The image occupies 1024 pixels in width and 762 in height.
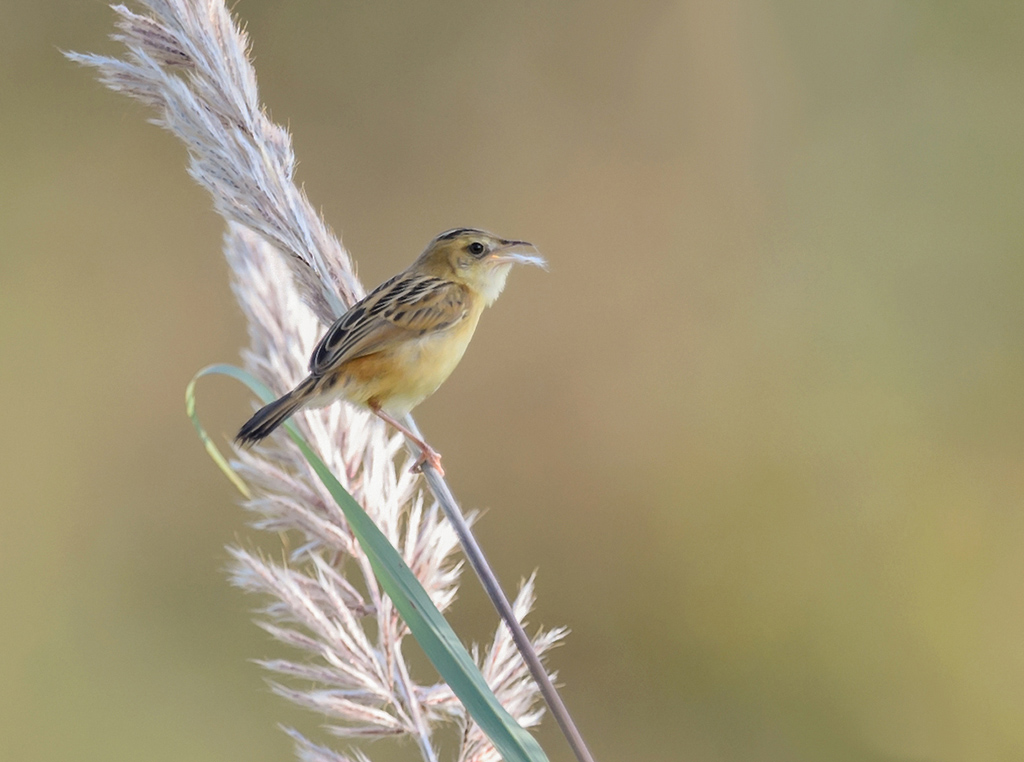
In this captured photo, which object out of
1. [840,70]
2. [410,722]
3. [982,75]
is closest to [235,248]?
[410,722]

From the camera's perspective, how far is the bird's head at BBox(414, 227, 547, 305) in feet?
7.60

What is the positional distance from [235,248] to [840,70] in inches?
155

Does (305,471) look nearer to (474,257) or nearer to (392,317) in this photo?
(392,317)

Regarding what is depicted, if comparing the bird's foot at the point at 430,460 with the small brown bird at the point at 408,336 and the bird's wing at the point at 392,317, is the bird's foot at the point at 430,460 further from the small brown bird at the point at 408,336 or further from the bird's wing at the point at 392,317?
the bird's wing at the point at 392,317

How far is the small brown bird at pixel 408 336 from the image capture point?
5.98ft

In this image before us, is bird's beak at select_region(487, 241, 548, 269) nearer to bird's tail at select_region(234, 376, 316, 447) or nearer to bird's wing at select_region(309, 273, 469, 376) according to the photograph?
bird's wing at select_region(309, 273, 469, 376)

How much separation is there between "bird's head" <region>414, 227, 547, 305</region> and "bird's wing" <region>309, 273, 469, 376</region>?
6 centimetres

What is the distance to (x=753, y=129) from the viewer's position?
15.6 feet

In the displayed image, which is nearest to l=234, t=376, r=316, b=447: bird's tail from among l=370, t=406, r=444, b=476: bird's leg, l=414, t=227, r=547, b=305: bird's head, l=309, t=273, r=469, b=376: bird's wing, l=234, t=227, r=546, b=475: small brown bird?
l=234, t=227, r=546, b=475: small brown bird

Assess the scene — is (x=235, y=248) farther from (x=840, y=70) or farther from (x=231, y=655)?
(x=840, y=70)

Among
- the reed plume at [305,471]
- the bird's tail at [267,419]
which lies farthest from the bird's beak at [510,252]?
the bird's tail at [267,419]

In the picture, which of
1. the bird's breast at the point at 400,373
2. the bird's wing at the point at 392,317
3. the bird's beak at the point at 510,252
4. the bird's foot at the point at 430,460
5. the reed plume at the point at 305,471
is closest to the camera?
the reed plume at the point at 305,471

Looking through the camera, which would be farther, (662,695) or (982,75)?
(982,75)

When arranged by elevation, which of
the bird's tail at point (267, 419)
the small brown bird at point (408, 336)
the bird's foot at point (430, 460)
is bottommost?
the bird's foot at point (430, 460)
